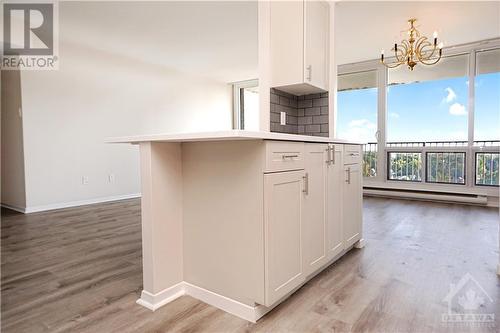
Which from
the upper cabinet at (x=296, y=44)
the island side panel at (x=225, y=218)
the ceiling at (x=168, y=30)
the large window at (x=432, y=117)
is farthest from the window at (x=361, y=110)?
the island side panel at (x=225, y=218)

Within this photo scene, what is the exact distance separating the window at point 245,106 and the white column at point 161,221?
19.6 ft

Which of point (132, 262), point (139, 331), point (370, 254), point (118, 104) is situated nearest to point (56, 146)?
point (118, 104)

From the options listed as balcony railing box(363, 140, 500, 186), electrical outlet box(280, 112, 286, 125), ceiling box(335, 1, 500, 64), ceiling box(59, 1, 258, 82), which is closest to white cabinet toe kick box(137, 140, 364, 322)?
electrical outlet box(280, 112, 286, 125)

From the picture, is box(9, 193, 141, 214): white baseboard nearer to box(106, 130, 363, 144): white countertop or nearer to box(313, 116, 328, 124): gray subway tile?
box(106, 130, 363, 144): white countertop

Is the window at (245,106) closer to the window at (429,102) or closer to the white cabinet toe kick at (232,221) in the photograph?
the window at (429,102)

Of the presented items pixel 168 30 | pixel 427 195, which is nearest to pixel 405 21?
pixel 427 195

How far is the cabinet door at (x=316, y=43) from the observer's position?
235cm

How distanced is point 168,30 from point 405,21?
313cm

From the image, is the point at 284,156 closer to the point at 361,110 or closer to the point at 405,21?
the point at 405,21

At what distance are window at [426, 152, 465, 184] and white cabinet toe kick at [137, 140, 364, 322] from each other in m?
4.15

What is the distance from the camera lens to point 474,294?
1.81 metres

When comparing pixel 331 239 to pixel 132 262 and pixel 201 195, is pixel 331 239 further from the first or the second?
pixel 132 262

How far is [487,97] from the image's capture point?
4773 mm

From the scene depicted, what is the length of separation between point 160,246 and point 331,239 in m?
1.19
